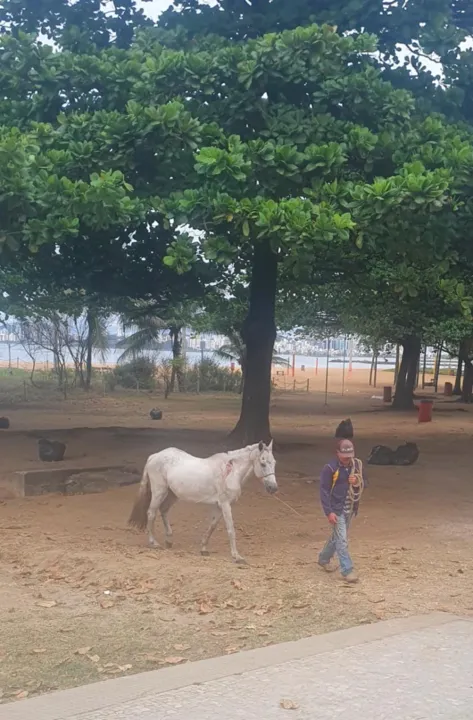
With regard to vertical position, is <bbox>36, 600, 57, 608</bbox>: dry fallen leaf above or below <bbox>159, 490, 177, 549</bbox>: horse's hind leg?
below

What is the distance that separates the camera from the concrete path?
4609 mm

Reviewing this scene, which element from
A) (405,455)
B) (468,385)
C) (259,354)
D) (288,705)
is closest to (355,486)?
(288,705)

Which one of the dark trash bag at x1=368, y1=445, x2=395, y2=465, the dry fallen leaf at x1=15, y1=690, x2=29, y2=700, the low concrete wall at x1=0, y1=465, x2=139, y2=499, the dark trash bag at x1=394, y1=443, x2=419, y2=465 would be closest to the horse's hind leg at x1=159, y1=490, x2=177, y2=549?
the low concrete wall at x1=0, y1=465, x2=139, y2=499

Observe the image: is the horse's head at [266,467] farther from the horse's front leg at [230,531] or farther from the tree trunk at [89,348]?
the tree trunk at [89,348]

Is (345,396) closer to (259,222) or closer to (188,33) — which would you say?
(188,33)

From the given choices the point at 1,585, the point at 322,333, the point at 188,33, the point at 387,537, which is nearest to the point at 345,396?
the point at 322,333

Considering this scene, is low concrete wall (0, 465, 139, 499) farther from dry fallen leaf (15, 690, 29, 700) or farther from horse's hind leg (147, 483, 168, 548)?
dry fallen leaf (15, 690, 29, 700)

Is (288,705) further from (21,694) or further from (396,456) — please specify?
(396,456)

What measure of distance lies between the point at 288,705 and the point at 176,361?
33.5 metres

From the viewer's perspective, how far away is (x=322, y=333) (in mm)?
40156

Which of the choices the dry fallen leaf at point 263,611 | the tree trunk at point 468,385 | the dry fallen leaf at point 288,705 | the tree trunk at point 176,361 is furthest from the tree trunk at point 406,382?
the dry fallen leaf at point 288,705

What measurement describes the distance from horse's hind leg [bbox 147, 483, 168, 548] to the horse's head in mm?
1096

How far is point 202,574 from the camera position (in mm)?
7656

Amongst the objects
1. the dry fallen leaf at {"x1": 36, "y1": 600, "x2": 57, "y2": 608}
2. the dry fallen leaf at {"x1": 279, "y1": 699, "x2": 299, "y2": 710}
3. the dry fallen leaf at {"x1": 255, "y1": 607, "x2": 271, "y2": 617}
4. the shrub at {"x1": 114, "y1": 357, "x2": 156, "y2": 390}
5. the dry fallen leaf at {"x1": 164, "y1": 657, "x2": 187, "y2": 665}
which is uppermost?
the shrub at {"x1": 114, "y1": 357, "x2": 156, "y2": 390}
